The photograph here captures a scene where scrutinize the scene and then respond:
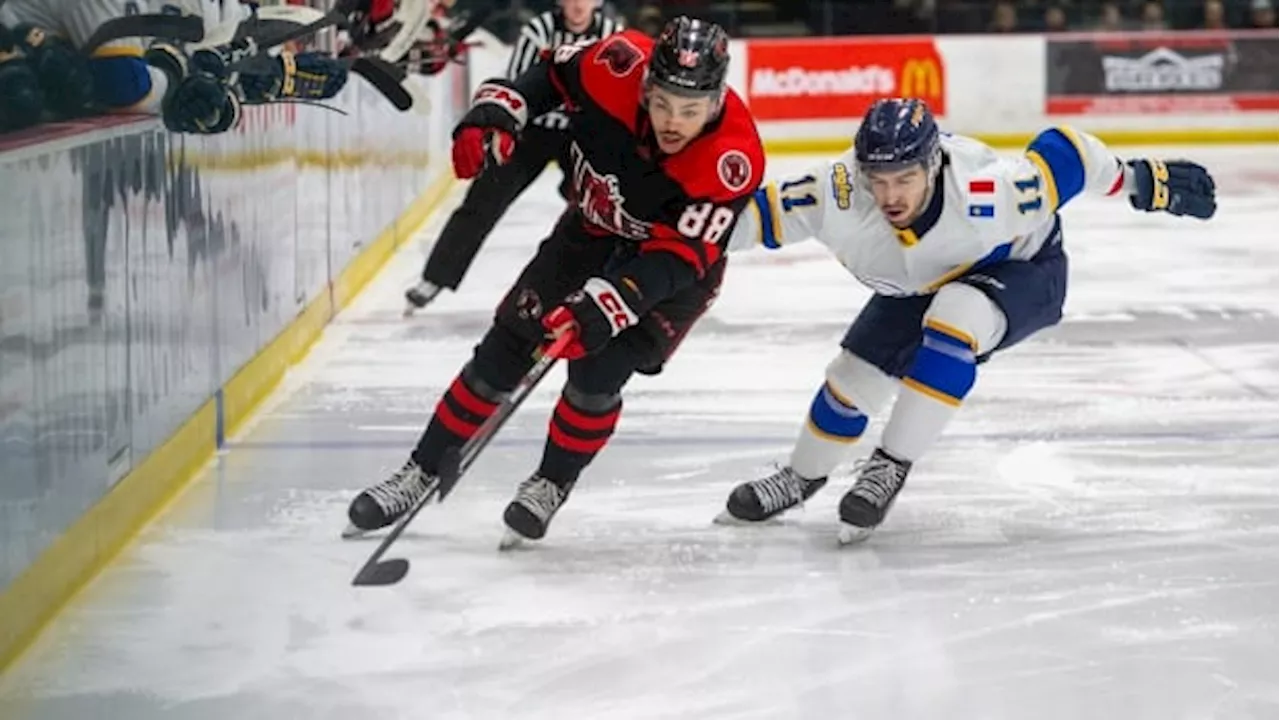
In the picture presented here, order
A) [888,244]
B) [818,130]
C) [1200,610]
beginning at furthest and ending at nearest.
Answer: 1. [818,130]
2. [888,244]
3. [1200,610]

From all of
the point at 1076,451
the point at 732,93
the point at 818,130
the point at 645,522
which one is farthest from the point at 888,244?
the point at 818,130

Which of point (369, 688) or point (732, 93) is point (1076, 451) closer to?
point (732, 93)

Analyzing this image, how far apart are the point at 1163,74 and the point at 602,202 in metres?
8.84

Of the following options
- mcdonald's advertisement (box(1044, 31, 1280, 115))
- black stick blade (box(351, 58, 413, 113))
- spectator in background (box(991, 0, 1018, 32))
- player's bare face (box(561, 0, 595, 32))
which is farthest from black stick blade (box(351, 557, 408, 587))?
spectator in background (box(991, 0, 1018, 32))

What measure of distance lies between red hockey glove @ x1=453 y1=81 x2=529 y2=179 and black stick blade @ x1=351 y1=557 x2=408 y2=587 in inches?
24.9

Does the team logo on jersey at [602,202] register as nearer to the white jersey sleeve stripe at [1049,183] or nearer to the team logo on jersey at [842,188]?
the team logo on jersey at [842,188]

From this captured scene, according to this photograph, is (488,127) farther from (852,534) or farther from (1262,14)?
(1262,14)

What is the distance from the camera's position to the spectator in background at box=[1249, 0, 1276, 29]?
1192 cm

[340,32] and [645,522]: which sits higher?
[340,32]

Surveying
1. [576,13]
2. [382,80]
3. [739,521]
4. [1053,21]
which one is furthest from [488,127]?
[1053,21]

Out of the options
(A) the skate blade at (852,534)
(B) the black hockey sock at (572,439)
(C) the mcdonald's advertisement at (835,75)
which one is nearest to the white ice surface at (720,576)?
(A) the skate blade at (852,534)

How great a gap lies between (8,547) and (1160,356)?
3386mm

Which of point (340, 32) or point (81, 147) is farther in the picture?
point (340, 32)

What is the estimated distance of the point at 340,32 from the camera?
4.82 metres
